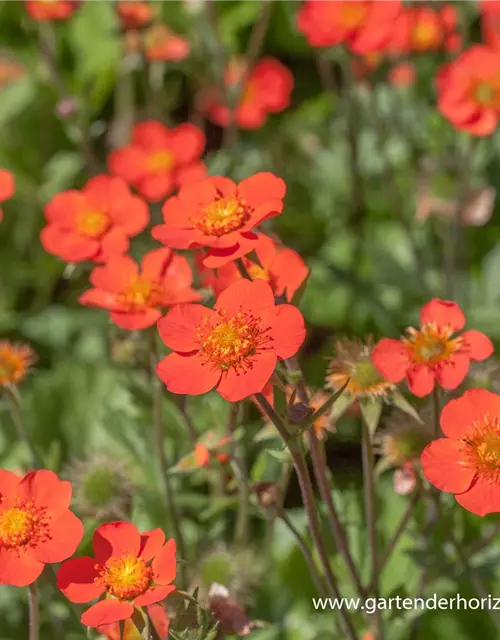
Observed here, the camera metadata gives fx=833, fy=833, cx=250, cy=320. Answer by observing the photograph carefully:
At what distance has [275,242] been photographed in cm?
160

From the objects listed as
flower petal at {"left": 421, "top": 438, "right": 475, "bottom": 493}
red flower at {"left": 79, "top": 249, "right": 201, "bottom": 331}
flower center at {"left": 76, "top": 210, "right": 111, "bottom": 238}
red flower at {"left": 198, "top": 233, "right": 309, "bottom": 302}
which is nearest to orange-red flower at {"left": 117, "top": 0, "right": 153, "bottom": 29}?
flower center at {"left": 76, "top": 210, "right": 111, "bottom": 238}

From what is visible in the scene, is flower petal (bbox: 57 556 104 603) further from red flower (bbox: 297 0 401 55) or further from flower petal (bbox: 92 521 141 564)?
red flower (bbox: 297 0 401 55)

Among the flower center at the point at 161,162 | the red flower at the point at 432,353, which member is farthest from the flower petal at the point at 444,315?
the flower center at the point at 161,162

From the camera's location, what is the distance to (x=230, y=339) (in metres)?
1.31

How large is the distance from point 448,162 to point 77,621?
219cm

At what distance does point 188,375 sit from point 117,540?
0.29m

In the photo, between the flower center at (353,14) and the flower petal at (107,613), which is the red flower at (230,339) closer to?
the flower petal at (107,613)

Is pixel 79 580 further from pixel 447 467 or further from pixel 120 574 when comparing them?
pixel 447 467

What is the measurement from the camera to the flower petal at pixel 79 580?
1.28 meters

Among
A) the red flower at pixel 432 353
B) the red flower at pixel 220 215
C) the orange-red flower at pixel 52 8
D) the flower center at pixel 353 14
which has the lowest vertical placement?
the red flower at pixel 432 353

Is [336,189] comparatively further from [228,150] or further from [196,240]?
[196,240]

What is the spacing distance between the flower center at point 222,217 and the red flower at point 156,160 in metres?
1.22

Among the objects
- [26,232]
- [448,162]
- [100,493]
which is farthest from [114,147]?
[100,493]

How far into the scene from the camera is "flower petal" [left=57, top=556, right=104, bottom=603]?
128 cm
